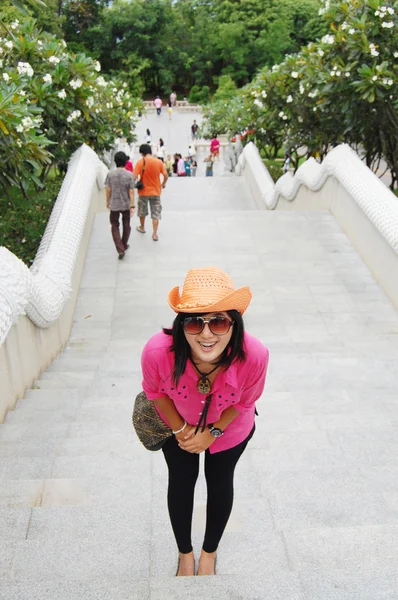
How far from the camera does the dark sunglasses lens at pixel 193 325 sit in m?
2.10

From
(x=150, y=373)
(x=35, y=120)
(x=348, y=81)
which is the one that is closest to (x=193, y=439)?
(x=150, y=373)

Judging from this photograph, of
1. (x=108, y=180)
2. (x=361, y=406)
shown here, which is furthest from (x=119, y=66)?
(x=361, y=406)

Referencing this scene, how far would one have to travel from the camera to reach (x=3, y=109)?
6.43m

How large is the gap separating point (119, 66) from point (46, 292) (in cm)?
4639

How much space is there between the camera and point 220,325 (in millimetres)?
2115

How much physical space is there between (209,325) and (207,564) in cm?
111

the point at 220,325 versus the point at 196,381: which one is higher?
the point at 220,325

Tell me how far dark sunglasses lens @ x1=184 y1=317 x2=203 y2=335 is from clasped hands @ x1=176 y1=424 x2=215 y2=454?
42cm

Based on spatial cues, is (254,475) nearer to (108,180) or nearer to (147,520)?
(147,520)

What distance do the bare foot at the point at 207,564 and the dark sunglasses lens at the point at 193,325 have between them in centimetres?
105

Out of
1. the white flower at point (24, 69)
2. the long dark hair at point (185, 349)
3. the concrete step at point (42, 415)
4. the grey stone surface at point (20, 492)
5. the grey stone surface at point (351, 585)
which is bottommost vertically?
the concrete step at point (42, 415)

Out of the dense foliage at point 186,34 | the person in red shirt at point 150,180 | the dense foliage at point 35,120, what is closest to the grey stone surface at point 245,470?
the person in red shirt at point 150,180

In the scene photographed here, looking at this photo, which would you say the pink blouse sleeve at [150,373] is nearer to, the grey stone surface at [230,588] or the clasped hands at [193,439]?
the clasped hands at [193,439]

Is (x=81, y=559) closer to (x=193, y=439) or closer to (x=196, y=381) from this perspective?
(x=193, y=439)
